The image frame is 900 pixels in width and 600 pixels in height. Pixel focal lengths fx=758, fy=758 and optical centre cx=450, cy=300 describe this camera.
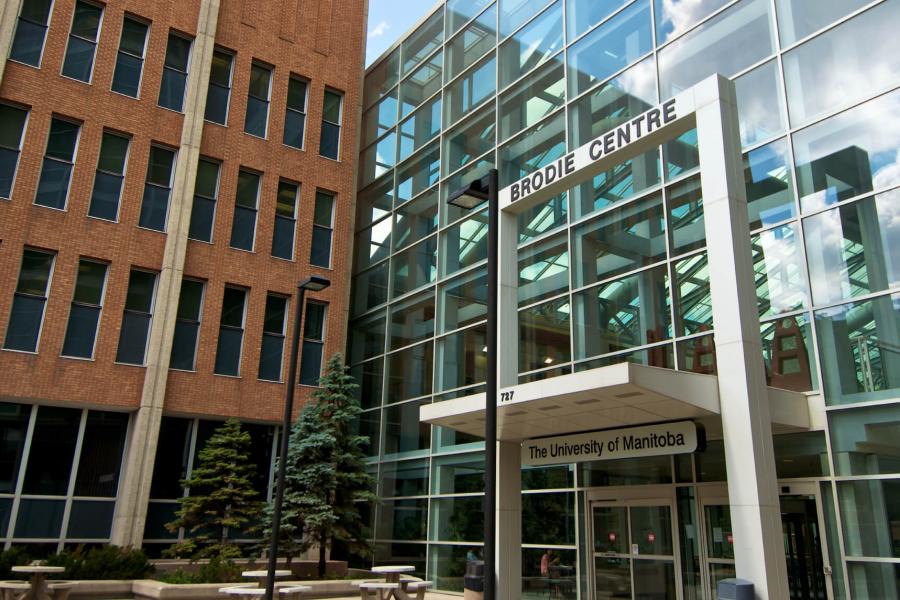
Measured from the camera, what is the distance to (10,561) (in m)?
17.0

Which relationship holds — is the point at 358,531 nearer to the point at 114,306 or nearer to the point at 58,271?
the point at 114,306

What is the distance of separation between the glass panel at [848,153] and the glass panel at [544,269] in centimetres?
549

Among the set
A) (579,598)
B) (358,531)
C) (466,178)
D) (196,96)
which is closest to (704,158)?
(579,598)

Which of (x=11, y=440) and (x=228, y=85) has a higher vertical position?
(x=228, y=85)

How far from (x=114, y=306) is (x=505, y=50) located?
1284 centimetres

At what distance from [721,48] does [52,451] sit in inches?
737

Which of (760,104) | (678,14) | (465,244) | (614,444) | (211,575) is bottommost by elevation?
(211,575)

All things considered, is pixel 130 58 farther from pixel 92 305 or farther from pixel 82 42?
pixel 92 305

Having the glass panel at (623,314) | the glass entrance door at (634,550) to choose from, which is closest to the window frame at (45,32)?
the glass panel at (623,314)

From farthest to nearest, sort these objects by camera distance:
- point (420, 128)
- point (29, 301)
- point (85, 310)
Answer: point (420, 128)
point (85, 310)
point (29, 301)

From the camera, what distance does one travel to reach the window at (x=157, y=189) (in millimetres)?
22328

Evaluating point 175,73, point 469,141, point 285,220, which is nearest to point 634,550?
point 469,141

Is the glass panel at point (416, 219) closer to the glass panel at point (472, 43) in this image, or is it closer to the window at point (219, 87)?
the glass panel at point (472, 43)

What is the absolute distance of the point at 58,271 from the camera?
66.9 ft
